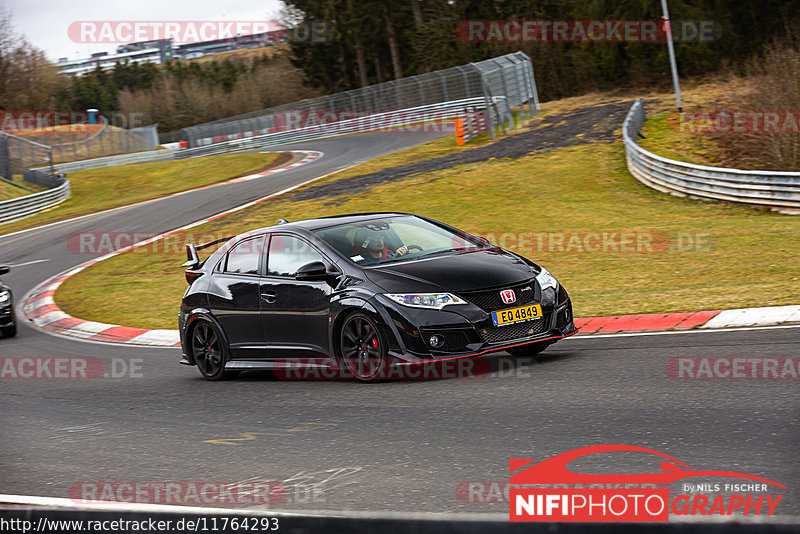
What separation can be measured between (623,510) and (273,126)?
6129 centimetres

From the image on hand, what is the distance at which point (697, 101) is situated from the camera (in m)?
39.3

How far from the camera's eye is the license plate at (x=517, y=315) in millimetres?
7438

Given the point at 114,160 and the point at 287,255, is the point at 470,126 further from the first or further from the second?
the point at 114,160

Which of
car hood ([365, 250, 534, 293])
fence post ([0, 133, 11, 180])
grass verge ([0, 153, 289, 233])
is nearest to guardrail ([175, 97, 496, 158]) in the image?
grass verge ([0, 153, 289, 233])

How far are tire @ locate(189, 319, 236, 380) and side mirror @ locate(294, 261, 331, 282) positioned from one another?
1.56m

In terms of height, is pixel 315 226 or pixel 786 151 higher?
pixel 315 226

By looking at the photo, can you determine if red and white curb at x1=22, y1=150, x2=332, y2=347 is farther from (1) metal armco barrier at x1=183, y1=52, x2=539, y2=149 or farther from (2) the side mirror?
(1) metal armco barrier at x1=183, y1=52, x2=539, y2=149

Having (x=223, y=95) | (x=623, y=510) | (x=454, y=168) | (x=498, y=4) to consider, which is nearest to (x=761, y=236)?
(x=623, y=510)

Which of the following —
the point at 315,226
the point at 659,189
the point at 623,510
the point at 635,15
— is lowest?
the point at 659,189

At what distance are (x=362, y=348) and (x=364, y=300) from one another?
0.43 metres

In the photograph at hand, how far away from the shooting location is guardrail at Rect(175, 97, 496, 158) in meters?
49.9

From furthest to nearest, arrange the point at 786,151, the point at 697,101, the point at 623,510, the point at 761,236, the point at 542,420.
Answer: the point at 697,101 → the point at 786,151 → the point at 761,236 → the point at 542,420 → the point at 623,510

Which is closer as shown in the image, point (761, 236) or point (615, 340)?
point (615, 340)

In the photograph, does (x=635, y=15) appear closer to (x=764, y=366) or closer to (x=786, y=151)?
(x=786, y=151)
